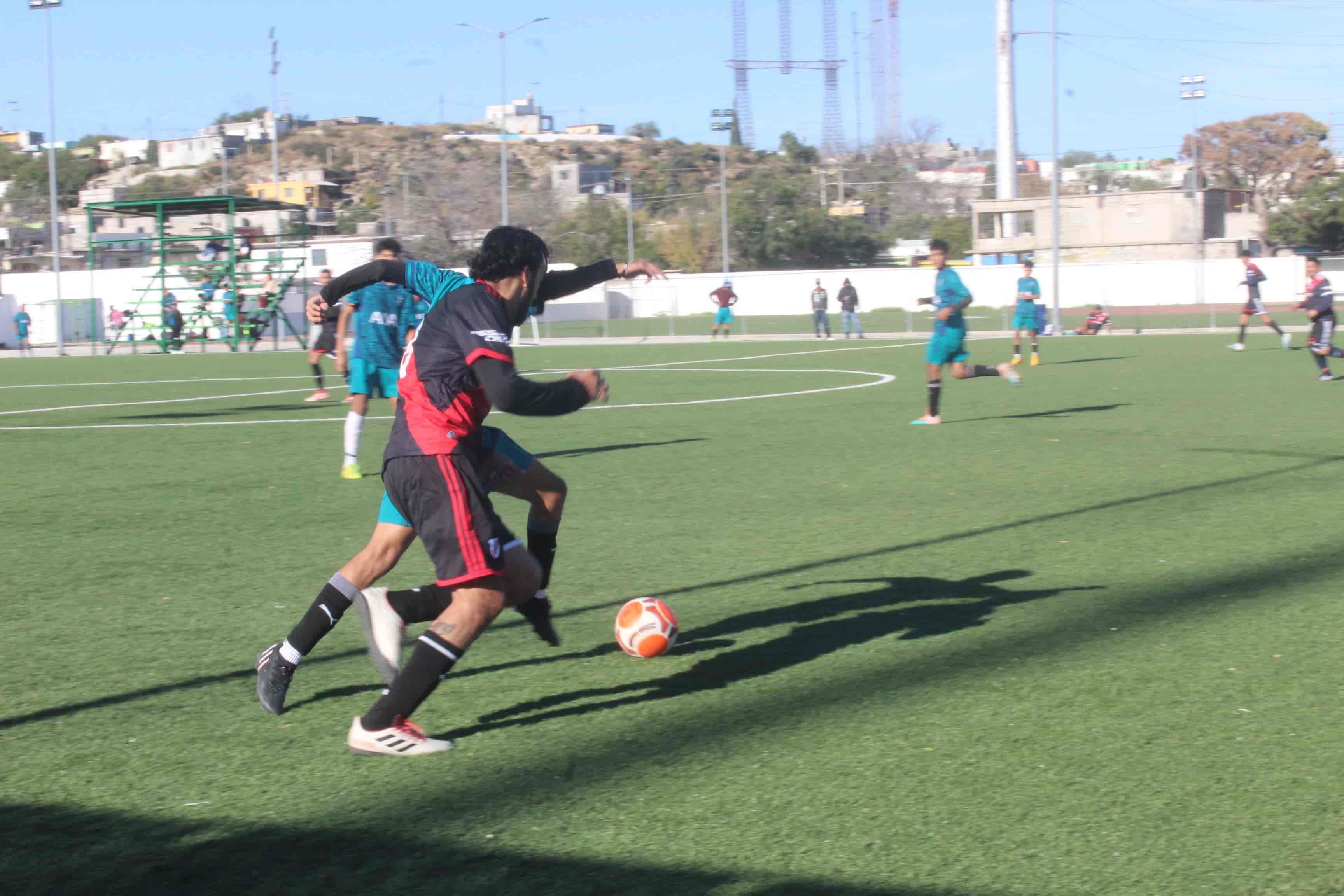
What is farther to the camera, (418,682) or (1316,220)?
(1316,220)

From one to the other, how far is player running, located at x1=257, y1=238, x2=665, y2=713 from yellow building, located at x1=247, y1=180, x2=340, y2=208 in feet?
421

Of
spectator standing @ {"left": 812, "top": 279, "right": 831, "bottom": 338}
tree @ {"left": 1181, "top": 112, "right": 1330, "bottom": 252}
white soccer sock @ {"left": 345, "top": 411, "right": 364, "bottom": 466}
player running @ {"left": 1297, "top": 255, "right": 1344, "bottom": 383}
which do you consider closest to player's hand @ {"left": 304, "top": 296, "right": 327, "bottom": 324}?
white soccer sock @ {"left": 345, "top": 411, "right": 364, "bottom": 466}

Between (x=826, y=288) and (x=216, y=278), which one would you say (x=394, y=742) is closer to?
(x=216, y=278)

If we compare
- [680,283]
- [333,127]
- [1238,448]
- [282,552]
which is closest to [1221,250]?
[680,283]

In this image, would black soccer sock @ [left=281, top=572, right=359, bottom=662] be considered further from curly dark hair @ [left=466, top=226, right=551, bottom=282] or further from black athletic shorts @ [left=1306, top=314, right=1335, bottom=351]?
black athletic shorts @ [left=1306, top=314, right=1335, bottom=351]

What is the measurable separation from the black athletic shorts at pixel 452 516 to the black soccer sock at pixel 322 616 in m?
0.68

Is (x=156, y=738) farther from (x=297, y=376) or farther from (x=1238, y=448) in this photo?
(x=297, y=376)

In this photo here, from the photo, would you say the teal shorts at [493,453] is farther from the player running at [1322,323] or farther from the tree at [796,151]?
the tree at [796,151]

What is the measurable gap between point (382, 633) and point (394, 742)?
54cm

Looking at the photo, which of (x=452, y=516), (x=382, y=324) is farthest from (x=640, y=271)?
(x=382, y=324)

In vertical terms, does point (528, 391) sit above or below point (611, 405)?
above

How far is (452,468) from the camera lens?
4375 millimetres

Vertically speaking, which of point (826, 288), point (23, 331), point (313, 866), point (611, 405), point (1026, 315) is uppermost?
point (826, 288)

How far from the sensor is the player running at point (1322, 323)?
19984 millimetres
